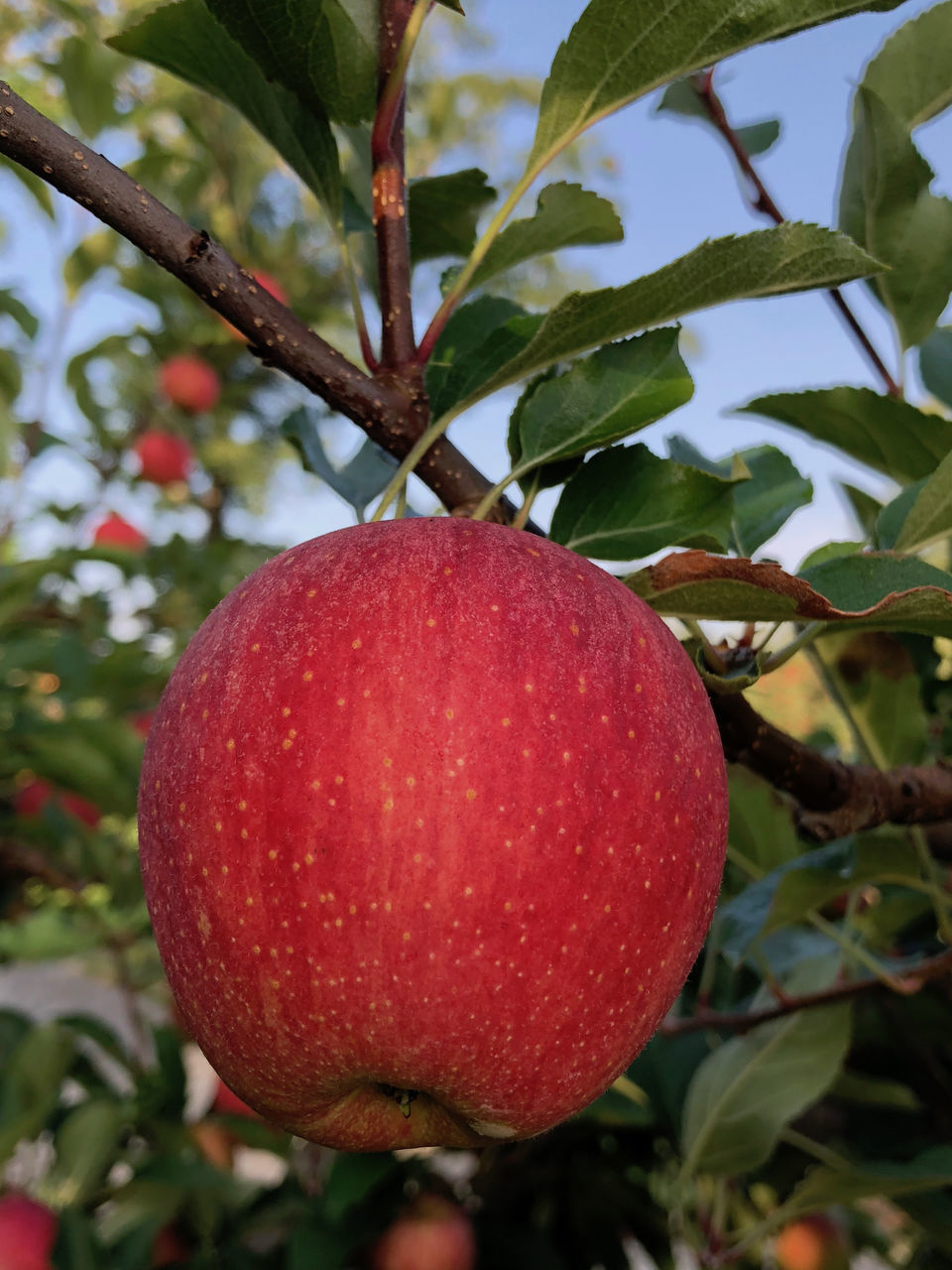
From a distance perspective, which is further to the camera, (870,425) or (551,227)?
(870,425)

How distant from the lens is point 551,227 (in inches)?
22.3

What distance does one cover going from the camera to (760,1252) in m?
1.33

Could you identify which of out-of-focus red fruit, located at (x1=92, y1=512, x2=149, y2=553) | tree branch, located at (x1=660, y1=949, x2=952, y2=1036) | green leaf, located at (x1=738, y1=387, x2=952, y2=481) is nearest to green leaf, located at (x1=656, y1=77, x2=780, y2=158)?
green leaf, located at (x1=738, y1=387, x2=952, y2=481)

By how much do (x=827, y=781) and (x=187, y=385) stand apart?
3262 mm

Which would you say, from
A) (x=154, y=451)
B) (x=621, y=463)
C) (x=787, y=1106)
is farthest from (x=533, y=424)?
(x=154, y=451)

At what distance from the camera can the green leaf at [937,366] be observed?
0.86 m

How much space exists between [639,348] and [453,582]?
0.20 metres

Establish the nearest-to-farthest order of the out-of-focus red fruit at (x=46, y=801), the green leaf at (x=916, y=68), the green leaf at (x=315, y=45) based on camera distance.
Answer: the green leaf at (x=315, y=45) < the green leaf at (x=916, y=68) < the out-of-focus red fruit at (x=46, y=801)

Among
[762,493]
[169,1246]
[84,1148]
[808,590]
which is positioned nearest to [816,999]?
[762,493]

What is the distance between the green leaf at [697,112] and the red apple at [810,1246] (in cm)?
146

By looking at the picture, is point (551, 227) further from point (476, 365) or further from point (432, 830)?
point (432, 830)

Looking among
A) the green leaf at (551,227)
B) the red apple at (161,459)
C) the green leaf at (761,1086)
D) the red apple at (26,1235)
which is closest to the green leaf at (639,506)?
the green leaf at (551,227)

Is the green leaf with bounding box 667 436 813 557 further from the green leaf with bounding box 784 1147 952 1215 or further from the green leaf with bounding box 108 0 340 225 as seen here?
the green leaf with bounding box 784 1147 952 1215

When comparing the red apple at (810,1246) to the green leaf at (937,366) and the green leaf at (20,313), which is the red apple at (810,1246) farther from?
the green leaf at (20,313)
